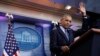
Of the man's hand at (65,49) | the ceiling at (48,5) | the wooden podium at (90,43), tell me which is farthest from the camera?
the ceiling at (48,5)

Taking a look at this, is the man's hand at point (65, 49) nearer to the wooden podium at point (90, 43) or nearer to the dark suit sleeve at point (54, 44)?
the dark suit sleeve at point (54, 44)

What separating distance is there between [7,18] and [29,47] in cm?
95

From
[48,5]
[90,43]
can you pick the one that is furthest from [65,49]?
[48,5]

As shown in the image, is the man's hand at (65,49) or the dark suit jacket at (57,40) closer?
the man's hand at (65,49)

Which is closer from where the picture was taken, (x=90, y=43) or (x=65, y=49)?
(x=90, y=43)

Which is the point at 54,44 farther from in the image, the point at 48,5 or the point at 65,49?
the point at 48,5

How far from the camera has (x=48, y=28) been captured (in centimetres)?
602

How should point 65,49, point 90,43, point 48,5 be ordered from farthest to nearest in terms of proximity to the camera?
1. point 48,5
2. point 65,49
3. point 90,43

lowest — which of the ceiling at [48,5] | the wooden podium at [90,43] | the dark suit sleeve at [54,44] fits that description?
the dark suit sleeve at [54,44]

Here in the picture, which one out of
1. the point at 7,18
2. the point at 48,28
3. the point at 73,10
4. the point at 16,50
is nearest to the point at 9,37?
the point at 16,50

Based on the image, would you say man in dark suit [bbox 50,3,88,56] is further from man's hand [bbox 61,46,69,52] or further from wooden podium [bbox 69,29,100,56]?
wooden podium [bbox 69,29,100,56]

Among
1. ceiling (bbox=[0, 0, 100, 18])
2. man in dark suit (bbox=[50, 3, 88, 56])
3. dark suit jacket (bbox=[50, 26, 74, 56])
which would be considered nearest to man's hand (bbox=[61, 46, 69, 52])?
man in dark suit (bbox=[50, 3, 88, 56])

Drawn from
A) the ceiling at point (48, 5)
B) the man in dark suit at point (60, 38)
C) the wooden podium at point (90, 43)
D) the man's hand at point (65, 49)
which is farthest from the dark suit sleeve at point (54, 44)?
the ceiling at point (48, 5)

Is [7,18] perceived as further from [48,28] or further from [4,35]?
[48,28]
